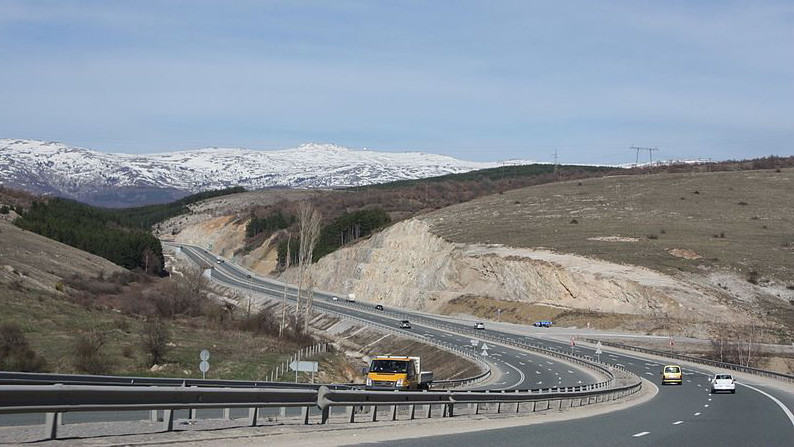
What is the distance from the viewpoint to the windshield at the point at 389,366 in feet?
119

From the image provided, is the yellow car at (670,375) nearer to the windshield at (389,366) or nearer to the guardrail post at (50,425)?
the windshield at (389,366)

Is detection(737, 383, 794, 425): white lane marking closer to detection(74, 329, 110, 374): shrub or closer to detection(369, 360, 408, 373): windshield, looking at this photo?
detection(369, 360, 408, 373): windshield

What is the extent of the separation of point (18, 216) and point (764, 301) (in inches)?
3510

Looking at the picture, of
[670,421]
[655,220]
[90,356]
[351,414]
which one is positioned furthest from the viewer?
[655,220]

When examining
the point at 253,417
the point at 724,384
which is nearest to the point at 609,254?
the point at 724,384

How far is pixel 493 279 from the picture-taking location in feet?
387

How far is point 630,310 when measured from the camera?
10062cm

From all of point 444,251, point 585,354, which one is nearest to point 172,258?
point 444,251

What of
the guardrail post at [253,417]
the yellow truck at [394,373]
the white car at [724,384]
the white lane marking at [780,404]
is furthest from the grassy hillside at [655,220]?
the guardrail post at [253,417]

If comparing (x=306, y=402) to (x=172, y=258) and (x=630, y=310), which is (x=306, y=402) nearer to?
(x=630, y=310)

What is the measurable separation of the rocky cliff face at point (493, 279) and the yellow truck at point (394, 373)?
6481 centimetres

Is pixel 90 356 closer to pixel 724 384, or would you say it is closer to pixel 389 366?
pixel 389 366

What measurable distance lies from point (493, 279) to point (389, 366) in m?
82.3

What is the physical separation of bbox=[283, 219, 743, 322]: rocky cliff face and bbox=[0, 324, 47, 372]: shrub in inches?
2633
